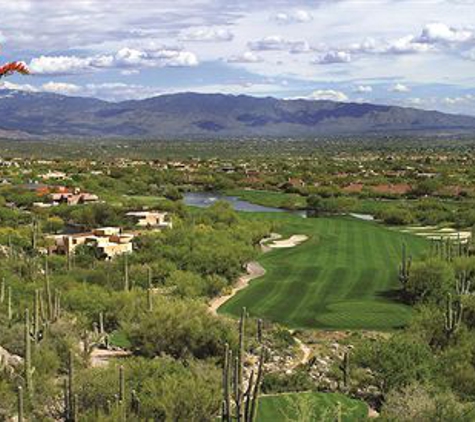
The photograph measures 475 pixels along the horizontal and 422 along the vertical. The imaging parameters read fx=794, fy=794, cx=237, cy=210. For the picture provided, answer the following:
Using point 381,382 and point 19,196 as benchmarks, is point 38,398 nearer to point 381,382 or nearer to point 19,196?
point 381,382

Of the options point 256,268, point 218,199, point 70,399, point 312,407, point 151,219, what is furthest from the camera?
point 218,199

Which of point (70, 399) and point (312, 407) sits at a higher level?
point (70, 399)

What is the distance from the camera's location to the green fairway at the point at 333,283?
4841 centimetres

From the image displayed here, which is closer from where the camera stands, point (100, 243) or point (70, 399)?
point (70, 399)

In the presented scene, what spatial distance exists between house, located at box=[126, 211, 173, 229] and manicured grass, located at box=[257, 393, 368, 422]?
2022 inches

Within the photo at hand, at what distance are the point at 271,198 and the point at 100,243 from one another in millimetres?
59895

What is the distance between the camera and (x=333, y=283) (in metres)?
59.0

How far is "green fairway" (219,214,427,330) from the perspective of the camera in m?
48.4

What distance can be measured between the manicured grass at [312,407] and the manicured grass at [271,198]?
85.3 m

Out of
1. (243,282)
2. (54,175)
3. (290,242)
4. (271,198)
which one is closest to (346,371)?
(243,282)

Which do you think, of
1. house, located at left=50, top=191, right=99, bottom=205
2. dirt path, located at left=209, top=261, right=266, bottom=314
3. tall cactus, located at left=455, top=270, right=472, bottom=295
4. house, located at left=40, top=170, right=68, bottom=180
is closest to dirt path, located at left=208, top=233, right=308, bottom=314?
dirt path, located at left=209, top=261, right=266, bottom=314

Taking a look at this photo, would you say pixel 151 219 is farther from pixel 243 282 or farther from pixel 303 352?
pixel 303 352

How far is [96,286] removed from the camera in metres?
49.4

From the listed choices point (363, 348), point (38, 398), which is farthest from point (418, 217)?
point (38, 398)
